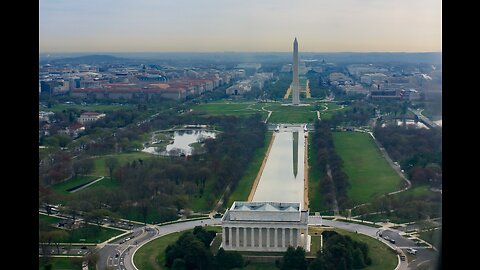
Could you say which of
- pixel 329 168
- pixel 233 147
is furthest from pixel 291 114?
pixel 329 168

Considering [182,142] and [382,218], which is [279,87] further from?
[382,218]

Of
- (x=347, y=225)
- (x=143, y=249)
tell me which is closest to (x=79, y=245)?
(x=143, y=249)

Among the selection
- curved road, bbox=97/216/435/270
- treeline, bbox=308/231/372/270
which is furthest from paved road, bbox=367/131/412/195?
treeline, bbox=308/231/372/270

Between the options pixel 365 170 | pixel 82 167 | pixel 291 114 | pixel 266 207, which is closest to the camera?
pixel 266 207

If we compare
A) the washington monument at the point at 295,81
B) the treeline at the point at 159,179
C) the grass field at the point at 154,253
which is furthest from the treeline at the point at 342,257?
the washington monument at the point at 295,81

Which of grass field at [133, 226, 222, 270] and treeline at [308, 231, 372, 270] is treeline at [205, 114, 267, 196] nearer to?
grass field at [133, 226, 222, 270]

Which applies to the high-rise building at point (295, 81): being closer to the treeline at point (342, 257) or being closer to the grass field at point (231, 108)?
the grass field at point (231, 108)

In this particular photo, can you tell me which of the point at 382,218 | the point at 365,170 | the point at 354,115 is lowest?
the point at 382,218
